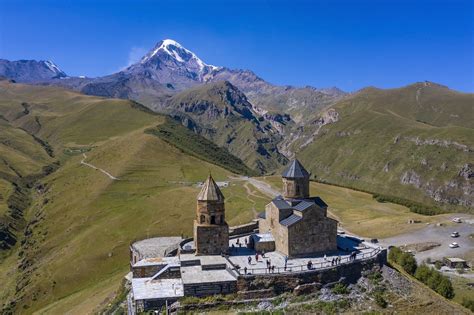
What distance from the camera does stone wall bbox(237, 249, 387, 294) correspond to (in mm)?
45781

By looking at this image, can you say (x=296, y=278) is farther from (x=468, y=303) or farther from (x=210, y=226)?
(x=468, y=303)

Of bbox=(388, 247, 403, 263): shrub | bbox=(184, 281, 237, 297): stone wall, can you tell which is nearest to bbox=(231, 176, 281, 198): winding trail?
bbox=(388, 247, 403, 263): shrub

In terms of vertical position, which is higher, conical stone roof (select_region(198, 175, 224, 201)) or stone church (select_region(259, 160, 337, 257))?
conical stone roof (select_region(198, 175, 224, 201))

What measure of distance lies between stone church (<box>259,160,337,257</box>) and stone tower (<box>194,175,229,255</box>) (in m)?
7.02

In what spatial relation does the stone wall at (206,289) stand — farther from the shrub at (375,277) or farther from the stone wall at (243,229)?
the stone wall at (243,229)

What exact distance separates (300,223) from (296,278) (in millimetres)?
7598

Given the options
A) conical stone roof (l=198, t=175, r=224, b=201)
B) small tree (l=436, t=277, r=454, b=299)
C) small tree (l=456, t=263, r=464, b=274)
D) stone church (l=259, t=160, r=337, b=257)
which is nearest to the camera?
stone church (l=259, t=160, r=337, b=257)

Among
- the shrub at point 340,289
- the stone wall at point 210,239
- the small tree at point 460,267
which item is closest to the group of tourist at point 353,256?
the shrub at point 340,289

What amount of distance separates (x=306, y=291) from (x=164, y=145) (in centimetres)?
11782

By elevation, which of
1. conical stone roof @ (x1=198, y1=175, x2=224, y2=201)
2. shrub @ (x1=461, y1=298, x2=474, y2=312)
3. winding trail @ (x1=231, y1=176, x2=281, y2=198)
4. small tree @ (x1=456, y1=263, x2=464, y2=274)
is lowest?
shrub @ (x1=461, y1=298, x2=474, y2=312)

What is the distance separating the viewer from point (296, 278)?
46719mm

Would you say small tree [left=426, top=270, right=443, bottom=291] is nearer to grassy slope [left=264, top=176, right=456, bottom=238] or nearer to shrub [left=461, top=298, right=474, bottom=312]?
shrub [left=461, top=298, right=474, bottom=312]

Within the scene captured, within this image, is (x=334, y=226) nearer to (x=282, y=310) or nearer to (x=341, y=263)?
(x=341, y=263)

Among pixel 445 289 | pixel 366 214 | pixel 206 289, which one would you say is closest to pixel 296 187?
pixel 206 289
